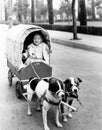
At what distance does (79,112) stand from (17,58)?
2093 millimetres

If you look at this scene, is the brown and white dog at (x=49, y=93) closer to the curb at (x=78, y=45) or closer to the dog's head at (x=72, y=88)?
the dog's head at (x=72, y=88)

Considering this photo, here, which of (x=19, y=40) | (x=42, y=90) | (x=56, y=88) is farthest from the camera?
(x=19, y=40)

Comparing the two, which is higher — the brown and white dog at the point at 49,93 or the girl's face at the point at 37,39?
the girl's face at the point at 37,39

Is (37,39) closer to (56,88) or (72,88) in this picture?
(72,88)

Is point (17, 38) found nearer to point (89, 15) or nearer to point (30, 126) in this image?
point (30, 126)

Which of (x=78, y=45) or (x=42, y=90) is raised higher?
(x=78, y=45)

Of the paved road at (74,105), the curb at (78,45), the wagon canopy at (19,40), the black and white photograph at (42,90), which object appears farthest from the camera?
the curb at (78,45)

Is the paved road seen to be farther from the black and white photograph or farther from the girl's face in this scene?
the girl's face

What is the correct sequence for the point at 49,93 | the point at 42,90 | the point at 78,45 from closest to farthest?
the point at 49,93 < the point at 42,90 < the point at 78,45

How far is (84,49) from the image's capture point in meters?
17.3

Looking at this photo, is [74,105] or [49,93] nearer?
[49,93]

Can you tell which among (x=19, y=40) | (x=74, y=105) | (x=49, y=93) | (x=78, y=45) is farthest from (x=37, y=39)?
(x=78, y=45)

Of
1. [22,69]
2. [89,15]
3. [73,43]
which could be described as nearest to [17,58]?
[22,69]

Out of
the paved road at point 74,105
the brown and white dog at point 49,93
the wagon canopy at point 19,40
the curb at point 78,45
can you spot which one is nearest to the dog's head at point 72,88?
the brown and white dog at point 49,93
